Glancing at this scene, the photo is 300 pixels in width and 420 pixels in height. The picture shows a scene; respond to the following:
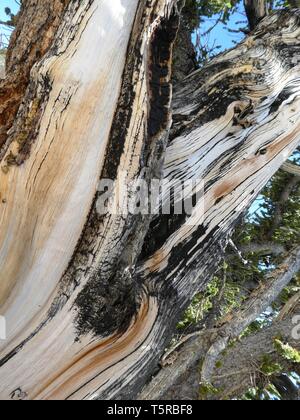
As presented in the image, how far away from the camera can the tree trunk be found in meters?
1.78

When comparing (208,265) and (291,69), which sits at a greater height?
(291,69)

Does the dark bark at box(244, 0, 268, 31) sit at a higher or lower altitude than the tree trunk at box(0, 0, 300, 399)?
higher

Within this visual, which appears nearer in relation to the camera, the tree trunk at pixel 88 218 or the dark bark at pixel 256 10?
the tree trunk at pixel 88 218

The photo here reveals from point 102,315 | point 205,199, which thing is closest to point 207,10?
point 205,199

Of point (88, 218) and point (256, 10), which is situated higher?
point (256, 10)

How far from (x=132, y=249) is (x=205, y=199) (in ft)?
1.53

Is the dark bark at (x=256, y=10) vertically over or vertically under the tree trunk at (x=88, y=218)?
over

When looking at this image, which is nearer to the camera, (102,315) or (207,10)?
Result: (102,315)

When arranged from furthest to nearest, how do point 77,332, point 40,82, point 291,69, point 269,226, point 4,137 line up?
point 269,226, point 291,69, point 4,137, point 77,332, point 40,82

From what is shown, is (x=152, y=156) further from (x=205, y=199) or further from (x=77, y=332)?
(x=77, y=332)

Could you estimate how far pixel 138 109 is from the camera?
5.86 ft

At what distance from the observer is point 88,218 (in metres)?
1.83

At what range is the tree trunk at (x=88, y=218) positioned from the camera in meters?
1.78

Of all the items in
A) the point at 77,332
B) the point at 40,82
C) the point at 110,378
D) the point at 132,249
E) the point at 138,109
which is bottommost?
the point at 110,378
